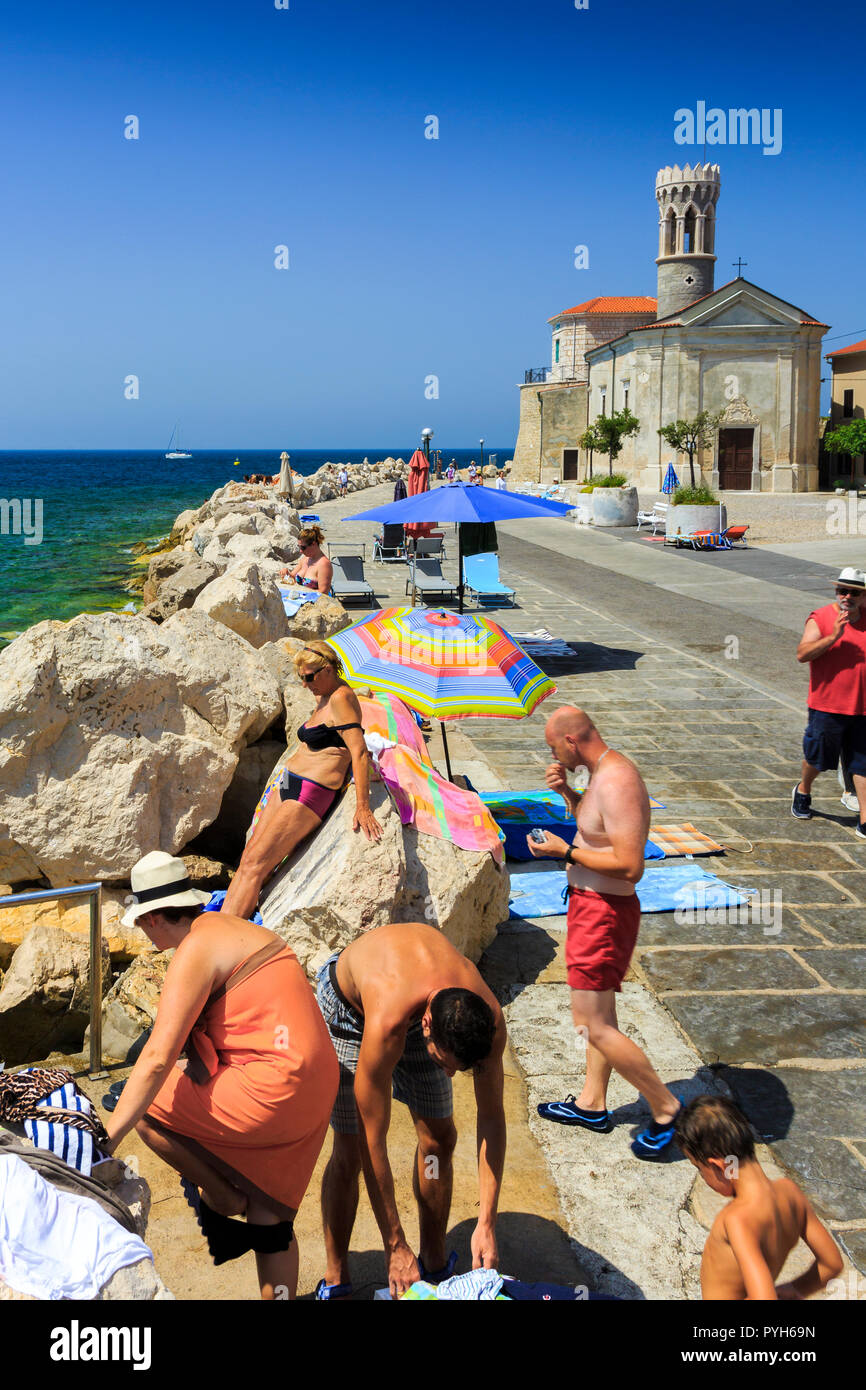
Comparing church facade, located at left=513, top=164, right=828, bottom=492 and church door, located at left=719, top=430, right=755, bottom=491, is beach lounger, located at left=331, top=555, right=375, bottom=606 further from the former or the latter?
church door, located at left=719, top=430, right=755, bottom=491

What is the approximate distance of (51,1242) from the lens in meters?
2.19

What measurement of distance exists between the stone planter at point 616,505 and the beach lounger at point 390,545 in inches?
390

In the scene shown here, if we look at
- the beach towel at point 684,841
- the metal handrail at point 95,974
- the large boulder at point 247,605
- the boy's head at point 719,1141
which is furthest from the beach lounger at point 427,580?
the boy's head at point 719,1141

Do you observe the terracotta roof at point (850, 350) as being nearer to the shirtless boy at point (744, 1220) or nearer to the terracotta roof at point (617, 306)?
the terracotta roof at point (617, 306)

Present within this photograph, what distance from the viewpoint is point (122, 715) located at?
626 cm

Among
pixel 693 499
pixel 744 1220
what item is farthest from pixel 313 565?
pixel 693 499

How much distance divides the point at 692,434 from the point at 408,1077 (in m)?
35.9

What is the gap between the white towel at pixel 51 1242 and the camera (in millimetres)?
2141

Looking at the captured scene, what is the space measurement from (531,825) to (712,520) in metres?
19.3

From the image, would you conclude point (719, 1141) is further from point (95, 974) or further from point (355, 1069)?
point (95, 974)
